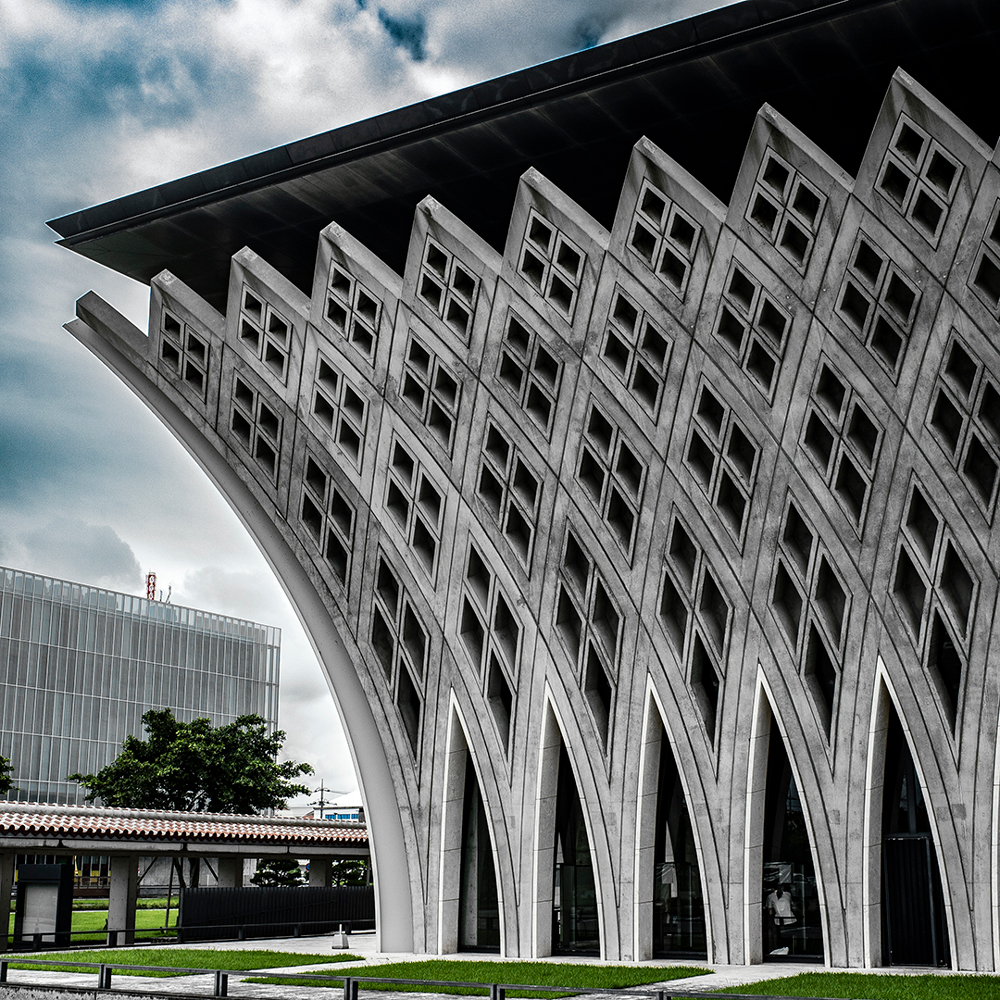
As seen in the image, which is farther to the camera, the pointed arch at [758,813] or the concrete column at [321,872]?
the concrete column at [321,872]

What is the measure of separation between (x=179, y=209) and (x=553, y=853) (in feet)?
60.2

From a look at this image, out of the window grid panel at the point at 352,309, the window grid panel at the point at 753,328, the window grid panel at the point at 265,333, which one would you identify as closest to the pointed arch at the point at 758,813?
the window grid panel at the point at 753,328

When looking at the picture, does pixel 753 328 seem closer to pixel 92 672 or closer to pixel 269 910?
pixel 269 910

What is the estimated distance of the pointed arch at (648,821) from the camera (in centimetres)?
2469

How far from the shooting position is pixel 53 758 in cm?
9919

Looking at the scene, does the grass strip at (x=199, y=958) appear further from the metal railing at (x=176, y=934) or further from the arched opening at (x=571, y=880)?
the arched opening at (x=571, y=880)

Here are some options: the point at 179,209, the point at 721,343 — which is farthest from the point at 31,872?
the point at 721,343

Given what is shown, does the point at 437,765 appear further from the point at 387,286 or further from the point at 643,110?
the point at 643,110

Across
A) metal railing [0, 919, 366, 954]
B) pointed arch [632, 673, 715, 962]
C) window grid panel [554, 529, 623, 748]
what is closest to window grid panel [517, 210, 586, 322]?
window grid panel [554, 529, 623, 748]

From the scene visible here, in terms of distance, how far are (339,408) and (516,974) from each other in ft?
46.9

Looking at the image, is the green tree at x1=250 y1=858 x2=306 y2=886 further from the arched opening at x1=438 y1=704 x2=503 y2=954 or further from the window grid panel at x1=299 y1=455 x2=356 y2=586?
the window grid panel at x1=299 y1=455 x2=356 y2=586

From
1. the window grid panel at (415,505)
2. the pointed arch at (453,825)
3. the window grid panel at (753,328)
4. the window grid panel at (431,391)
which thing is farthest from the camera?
the window grid panel at (415,505)

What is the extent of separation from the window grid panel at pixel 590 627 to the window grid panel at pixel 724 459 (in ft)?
10.8

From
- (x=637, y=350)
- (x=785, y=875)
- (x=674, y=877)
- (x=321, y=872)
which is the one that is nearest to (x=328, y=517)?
(x=637, y=350)
